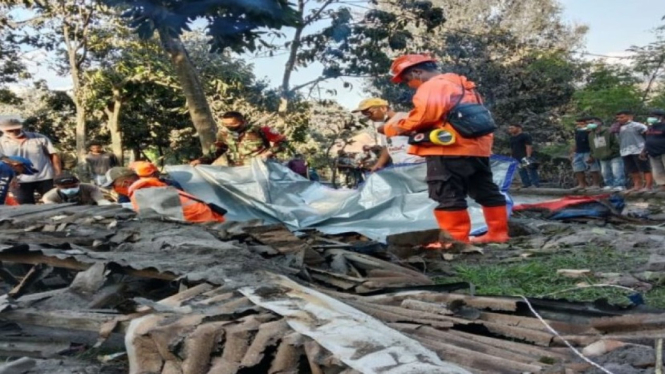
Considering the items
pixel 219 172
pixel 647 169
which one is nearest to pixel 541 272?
pixel 219 172

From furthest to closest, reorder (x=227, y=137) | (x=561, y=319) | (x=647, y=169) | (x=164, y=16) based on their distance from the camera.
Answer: (x=647, y=169) → (x=227, y=137) → (x=164, y=16) → (x=561, y=319)

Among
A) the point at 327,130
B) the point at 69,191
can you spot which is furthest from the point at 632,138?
the point at 327,130

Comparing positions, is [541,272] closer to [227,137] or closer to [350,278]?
[350,278]

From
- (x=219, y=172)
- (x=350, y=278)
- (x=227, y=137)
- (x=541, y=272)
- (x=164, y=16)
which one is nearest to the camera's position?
(x=350, y=278)

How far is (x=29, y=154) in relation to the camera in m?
7.56

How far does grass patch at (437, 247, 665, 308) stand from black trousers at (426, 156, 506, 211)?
0.84 m

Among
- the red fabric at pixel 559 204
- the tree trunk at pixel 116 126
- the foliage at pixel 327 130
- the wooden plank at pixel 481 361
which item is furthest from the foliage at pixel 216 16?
the tree trunk at pixel 116 126

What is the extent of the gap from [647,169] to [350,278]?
8.84m

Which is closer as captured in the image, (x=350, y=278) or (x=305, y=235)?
(x=350, y=278)

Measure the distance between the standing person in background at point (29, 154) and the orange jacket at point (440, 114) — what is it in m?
4.52

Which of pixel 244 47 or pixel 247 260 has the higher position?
pixel 244 47

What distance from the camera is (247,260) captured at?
3402 mm

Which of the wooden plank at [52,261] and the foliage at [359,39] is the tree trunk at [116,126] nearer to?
the foliage at [359,39]

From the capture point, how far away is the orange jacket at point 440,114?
4969 millimetres
